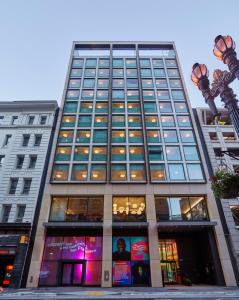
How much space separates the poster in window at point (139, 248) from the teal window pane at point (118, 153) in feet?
34.3

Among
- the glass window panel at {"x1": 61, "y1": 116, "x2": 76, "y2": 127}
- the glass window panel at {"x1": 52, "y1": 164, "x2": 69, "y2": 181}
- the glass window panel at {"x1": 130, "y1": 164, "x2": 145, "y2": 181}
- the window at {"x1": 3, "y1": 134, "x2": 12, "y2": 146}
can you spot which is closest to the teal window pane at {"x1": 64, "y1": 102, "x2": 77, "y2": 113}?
the glass window panel at {"x1": 61, "y1": 116, "x2": 76, "y2": 127}

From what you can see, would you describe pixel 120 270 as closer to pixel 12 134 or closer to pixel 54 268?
pixel 54 268

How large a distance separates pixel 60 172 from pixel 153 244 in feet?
47.7

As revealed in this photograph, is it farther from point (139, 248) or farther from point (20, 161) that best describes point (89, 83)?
point (139, 248)

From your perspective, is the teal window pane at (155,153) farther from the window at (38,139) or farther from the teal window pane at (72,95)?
the window at (38,139)

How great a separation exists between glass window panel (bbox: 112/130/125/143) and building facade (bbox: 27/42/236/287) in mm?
152

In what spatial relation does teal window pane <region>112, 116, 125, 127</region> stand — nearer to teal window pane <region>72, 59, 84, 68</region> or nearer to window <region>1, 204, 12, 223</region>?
teal window pane <region>72, 59, 84, 68</region>

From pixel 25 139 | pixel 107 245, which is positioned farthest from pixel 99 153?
pixel 107 245

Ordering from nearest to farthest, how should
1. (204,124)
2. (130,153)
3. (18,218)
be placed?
1. (18,218)
2. (130,153)
3. (204,124)

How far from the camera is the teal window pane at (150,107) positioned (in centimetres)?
3375

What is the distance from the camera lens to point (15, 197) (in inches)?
987

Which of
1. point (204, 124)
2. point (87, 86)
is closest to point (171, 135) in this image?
point (204, 124)

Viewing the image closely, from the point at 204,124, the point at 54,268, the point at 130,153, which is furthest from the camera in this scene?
the point at 204,124

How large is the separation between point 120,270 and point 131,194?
8277 mm
